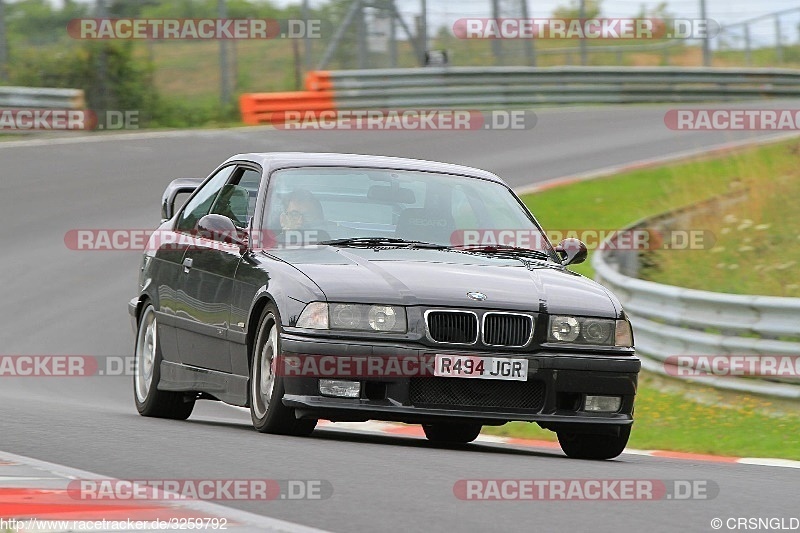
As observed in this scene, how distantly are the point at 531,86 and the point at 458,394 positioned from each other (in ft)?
81.7

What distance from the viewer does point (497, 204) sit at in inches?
367

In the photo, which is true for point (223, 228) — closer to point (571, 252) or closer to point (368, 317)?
point (368, 317)

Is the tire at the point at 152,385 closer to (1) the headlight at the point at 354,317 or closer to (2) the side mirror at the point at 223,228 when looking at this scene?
(2) the side mirror at the point at 223,228

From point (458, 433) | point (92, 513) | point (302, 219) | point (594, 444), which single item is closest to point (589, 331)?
point (594, 444)

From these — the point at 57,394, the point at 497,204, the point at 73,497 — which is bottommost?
the point at 57,394

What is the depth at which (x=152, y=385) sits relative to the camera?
32.2 feet

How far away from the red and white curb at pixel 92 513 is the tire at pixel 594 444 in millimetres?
3362

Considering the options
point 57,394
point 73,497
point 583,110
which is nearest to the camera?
point 73,497

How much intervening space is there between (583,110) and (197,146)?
32.7ft

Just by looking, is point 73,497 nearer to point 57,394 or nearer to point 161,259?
point 161,259

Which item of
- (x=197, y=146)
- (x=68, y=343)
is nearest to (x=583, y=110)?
(x=197, y=146)

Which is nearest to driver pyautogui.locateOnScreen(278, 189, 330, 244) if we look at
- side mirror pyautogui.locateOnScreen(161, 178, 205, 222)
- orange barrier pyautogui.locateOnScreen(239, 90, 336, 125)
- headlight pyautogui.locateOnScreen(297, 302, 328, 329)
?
headlight pyautogui.locateOnScreen(297, 302, 328, 329)

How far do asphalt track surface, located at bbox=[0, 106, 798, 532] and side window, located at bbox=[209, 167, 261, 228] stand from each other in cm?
122

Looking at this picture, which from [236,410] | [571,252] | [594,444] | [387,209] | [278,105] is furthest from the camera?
[278,105]
